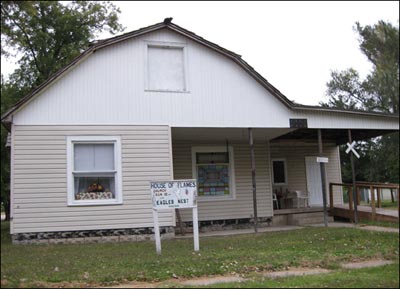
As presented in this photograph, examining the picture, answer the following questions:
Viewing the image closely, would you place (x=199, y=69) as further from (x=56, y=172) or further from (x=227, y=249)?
(x=227, y=249)

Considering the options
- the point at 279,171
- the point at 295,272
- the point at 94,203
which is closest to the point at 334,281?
the point at 295,272

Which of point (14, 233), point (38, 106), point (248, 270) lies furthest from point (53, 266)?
point (38, 106)

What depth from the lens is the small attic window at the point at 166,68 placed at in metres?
13.5

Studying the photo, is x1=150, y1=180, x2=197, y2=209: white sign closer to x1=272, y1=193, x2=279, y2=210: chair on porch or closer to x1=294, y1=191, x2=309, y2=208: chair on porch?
x1=272, y1=193, x2=279, y2=210: chair on porch

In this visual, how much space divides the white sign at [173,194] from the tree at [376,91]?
2095cm

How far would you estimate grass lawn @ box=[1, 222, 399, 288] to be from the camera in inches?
281

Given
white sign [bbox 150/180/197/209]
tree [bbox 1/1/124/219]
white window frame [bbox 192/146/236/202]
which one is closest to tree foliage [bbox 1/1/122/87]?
tree [bbox 1/1/124/219]

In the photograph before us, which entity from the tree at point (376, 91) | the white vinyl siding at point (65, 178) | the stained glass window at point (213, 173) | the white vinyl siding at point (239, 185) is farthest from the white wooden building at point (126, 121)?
the tree at point (376, 91)

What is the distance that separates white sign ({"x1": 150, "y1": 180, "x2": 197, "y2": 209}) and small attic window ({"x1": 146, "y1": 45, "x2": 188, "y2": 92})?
14.0ft

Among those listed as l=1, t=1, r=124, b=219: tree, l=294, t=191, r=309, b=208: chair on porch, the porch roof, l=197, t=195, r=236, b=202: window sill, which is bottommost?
l=294, t=191, r=309, b=208: chair on porch

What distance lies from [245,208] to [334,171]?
5.25m

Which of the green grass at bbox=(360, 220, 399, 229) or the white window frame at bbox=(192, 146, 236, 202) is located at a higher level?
the white window frame at bbox=(192, 146, 236, 202)

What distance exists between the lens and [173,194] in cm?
988

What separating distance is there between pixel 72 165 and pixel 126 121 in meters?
1.87
